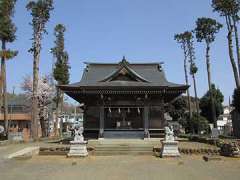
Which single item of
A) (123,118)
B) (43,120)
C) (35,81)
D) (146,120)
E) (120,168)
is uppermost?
(35,81)

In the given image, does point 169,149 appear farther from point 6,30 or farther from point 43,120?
point 43,120

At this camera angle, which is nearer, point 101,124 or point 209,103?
point 101,124

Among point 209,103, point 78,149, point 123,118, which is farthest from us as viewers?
point 209,103

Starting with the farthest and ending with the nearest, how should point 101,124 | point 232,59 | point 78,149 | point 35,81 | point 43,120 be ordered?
point 43,120, point 35,81, point 232,59, point 101,124, point 78,149

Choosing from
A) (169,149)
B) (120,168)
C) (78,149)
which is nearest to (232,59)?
(169,149)

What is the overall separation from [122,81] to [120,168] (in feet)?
46.7

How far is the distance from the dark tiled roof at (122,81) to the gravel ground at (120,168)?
27.7ft

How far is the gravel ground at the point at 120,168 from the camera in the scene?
13.5 meters

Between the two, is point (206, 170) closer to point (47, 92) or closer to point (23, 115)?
point (47, 92)

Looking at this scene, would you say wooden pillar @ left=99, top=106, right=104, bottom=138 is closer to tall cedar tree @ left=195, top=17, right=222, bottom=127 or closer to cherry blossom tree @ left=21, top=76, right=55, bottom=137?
tall cedar tree @ left=195, top=17, right=222, bottom=127

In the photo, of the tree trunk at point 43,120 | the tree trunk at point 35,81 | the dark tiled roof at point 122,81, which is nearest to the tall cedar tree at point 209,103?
the dark tiled roof at point 122,81

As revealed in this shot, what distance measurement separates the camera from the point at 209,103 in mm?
53719

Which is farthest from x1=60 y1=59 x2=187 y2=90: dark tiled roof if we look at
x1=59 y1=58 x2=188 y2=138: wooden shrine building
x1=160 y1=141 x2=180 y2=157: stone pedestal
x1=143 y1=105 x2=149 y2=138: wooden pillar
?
x1=160 y1=141 x2=180 y2=157: stone pedestal

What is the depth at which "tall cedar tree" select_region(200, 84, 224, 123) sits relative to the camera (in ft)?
177
